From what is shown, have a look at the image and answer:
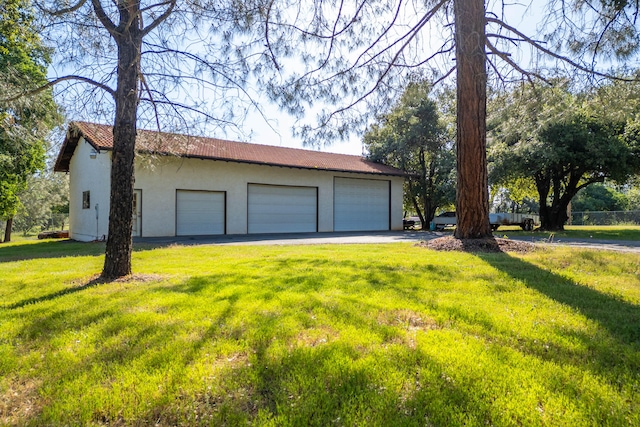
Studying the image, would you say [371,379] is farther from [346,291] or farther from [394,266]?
[394,266]

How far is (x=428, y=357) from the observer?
2432 mm

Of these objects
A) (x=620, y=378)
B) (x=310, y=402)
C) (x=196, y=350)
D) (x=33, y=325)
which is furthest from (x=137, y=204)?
(x=620, y=378)

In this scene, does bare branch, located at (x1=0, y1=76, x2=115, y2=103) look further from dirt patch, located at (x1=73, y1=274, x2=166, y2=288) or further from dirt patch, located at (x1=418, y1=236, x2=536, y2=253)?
dirt patch, located at (x1=418, y1=236, x2=536, y2=253)

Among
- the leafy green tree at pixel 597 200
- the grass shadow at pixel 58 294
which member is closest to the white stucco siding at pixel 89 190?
the grass shadow at pixel 58 294

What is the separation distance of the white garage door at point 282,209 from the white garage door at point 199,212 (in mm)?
1426

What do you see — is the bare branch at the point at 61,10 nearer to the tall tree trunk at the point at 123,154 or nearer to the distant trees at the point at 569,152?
the tall tree trunk at the point at 123,154

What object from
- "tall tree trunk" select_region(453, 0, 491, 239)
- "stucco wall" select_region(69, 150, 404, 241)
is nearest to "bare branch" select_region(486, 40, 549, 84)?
"tall tree trunk" select_region(453, 0, 491, 239)

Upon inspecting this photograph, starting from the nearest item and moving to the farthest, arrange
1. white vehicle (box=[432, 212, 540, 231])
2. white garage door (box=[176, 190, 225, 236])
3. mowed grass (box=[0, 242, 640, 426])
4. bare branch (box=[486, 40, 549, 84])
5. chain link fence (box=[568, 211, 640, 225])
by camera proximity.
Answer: mowed grass (box=[0, 242, 640, 426]), bare branch (box=[486, 40, 549, 84]), white garage door (box=[176, 190, 225, 236]), white vehicle (box=[432, 212, 540, 231]), chain link fence (box=[568, 211, 640, 225])

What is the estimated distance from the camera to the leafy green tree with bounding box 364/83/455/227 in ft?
66.4

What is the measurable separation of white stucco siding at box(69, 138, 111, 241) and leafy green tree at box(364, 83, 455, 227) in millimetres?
13062

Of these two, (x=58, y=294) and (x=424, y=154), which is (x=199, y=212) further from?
(x=424, y=154)

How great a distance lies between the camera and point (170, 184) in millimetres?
14031

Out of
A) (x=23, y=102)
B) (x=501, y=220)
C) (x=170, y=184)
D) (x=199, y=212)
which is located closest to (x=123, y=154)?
(x=23, y=102)

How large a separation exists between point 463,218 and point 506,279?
3391 mm
